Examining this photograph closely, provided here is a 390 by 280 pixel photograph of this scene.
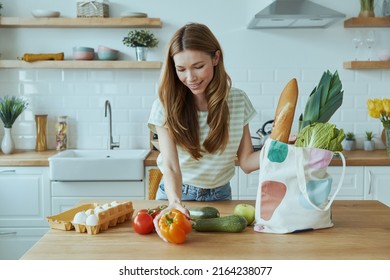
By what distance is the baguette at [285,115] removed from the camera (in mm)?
1794

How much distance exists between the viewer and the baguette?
1794 millimetres

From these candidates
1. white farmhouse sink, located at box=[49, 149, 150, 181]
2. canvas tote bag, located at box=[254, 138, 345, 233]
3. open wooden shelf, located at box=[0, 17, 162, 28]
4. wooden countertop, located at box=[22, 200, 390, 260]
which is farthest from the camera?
open wooden shelf, located at box=[0, 17, 162, 28]

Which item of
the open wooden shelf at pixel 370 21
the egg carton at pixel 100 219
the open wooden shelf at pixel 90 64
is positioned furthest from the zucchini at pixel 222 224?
the open wooden shelf at pixel 370 21

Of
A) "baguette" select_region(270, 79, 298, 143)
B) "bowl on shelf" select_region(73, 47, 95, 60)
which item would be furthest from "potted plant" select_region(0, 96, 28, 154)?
"baguette" select_region(270, 79, 298, 143)

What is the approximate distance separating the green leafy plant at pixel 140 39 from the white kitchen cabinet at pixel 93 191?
105 centimetres

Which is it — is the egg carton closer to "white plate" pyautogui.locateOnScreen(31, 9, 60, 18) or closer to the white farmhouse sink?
the white farmhouse sink

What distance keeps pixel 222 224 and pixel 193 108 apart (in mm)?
595

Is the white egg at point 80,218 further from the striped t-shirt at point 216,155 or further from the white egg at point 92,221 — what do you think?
the striped t-shirt at point 216,155

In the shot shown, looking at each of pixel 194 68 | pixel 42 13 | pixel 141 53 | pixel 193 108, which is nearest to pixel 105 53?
pixel 141 53

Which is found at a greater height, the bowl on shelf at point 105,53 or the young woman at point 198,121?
the bowl on shelf at point 105,53

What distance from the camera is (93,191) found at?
3625mm

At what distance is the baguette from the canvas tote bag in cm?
5

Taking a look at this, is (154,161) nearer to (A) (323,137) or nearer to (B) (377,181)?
(B) (377,181)

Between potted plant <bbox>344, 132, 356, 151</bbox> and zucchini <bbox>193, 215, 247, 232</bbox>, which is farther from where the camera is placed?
potted plant <bbox>344, 132, 356, 151</bbox>
